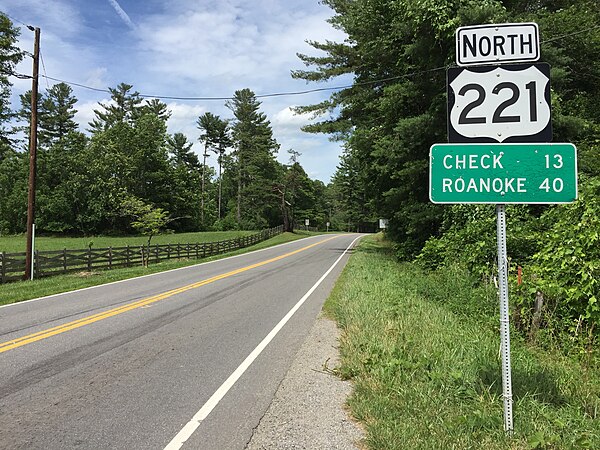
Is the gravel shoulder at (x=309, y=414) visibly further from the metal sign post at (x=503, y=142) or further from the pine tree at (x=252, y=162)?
the pine tree at (x=252, y=162)

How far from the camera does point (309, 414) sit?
411 cm

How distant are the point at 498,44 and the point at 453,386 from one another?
3.28 m

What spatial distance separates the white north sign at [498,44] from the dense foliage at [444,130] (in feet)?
12.8

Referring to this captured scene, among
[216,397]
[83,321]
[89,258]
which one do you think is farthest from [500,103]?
[89,258]

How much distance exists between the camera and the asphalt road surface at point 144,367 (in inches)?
149

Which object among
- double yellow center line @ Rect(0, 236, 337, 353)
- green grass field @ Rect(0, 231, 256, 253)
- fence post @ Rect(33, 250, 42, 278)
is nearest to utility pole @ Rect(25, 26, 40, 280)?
fence post @ Rect(33, 250, 42, 278)

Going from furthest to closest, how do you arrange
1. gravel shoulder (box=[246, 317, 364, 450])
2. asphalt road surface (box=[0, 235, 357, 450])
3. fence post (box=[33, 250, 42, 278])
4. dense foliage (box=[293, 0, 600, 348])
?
fence post (box=[33, 250, 42, 278]), dense foliage (box=[293, 0, 600, 348]), asphalt road surface (box=[0, 235, 357, 450]), gravel shoulder (box=[246, 317, 364, 450])

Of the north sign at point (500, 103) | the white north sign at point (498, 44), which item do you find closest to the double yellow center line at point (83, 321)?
the north sign at point (500, 103)

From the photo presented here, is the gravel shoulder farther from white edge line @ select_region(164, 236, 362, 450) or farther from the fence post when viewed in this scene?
the fence post

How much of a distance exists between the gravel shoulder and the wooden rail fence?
1541cm

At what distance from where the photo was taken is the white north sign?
3428 millimetres

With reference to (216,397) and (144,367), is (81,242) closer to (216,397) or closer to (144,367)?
(144,367)

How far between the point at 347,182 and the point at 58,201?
176 feet

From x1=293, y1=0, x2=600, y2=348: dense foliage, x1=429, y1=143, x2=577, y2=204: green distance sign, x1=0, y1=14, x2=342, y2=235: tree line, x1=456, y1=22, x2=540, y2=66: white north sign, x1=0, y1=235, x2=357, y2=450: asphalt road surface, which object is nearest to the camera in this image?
x1=429, y1=143, x2=577, y2=204: green distance sign
